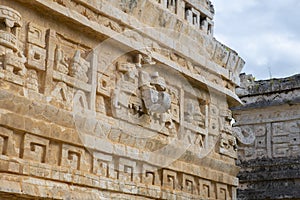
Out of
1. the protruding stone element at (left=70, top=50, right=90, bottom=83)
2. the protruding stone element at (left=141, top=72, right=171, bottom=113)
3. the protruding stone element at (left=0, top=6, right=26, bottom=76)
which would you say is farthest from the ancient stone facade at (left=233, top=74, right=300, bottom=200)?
A: the protruding stone element at (left=0, top=6, right=26, bottom=76)

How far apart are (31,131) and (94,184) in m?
0.97

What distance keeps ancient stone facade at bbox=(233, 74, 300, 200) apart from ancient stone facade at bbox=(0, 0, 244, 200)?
3.90m

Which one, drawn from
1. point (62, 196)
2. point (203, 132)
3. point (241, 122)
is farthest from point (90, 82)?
point (241, 122)

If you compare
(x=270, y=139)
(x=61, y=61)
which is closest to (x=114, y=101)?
(x=61, y=61)

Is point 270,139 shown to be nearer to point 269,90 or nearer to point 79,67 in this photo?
point 269,90

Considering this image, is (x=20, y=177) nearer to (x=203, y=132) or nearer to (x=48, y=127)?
(x=48, y=127)

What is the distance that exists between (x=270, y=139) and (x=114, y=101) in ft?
23.0

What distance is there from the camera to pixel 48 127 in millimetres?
5258

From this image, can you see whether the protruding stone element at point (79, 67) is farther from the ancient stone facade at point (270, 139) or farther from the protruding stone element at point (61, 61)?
the ancient stone facade at point (270, 139)

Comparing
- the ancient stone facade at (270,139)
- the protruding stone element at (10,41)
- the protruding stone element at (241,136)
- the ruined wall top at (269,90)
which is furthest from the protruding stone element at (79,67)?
the ruined wall top at (269,90)

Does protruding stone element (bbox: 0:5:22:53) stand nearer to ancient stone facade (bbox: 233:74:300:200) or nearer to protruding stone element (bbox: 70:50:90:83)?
protruding stone element (bbox: 70:50:90:83)

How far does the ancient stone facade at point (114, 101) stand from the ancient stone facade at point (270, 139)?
3897 millimetres

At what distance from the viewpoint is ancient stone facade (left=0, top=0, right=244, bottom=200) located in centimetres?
508

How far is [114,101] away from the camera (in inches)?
244
